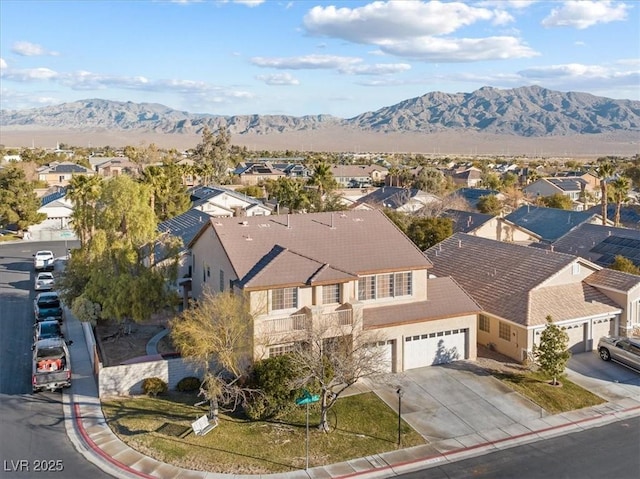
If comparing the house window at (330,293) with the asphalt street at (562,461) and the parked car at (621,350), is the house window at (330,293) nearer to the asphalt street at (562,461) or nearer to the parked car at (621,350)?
the asphalt street at (562,461)

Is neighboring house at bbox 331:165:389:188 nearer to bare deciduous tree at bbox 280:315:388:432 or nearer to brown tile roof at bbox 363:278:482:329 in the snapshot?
brown tile roof at bbox 363:278:482:329

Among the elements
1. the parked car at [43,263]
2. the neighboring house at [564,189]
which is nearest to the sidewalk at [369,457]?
the parked car at [43,263]

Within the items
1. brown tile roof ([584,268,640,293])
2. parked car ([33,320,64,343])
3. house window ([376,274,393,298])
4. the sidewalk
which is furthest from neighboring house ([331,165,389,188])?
the sidewalk

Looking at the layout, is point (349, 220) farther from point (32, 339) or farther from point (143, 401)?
point (32, 339)

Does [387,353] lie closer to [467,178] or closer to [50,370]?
[50,370]

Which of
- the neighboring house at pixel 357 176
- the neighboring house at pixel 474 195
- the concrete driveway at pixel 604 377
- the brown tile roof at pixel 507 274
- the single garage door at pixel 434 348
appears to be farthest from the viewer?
the neighboring house at pixel 357 176

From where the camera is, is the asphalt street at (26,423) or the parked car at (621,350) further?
the parked car at (621,350)
